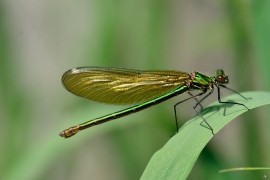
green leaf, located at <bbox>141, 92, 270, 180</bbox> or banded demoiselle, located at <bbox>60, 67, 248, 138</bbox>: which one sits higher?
banded demoiselle, located at <bbox>60, 67, 248, 138</bbox>

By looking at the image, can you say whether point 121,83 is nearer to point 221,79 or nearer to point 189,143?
point 221,79

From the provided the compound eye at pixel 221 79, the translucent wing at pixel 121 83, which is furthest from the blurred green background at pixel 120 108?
the translucent wing at pixel 121 83

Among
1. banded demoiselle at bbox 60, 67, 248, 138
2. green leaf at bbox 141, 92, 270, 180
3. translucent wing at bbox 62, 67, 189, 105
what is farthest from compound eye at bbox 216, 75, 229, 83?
green leaf at bbox 141, 92, 270, 180

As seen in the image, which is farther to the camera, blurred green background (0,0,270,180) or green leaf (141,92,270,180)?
blurred green background (0,0,270,180)

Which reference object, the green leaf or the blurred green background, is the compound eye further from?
the green leaf

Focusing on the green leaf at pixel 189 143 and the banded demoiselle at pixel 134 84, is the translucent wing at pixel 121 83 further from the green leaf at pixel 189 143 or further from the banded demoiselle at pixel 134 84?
the green leaf at pixel 189 143

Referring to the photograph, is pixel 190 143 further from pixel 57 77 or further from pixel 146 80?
pixel 57 77
